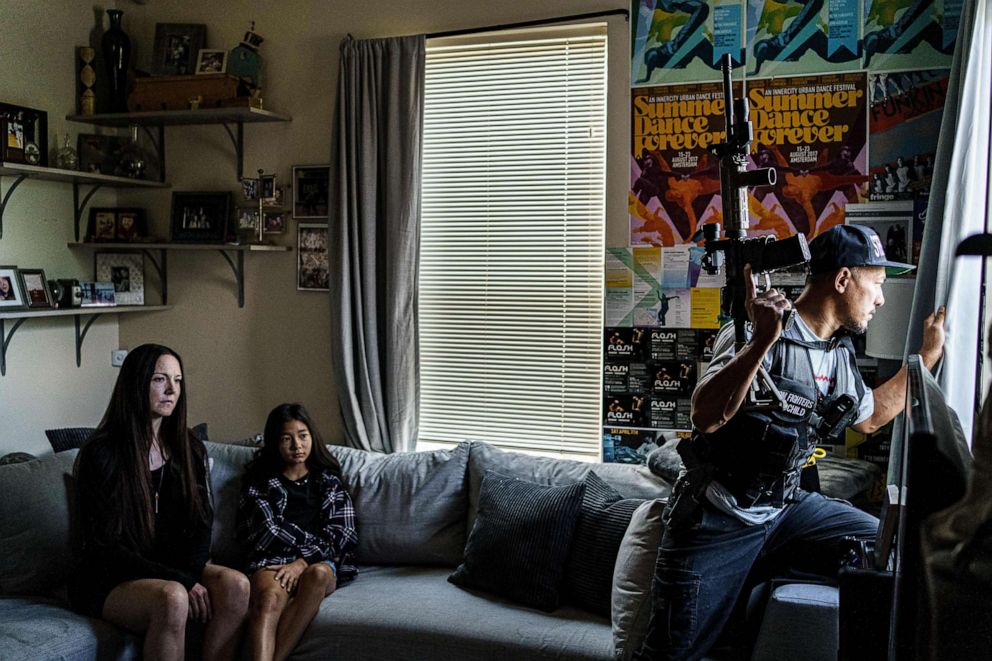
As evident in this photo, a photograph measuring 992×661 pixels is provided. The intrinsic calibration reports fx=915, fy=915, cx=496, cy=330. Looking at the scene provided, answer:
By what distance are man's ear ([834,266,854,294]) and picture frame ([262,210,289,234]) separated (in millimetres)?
2490

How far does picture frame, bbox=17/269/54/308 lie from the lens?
12.1 ft

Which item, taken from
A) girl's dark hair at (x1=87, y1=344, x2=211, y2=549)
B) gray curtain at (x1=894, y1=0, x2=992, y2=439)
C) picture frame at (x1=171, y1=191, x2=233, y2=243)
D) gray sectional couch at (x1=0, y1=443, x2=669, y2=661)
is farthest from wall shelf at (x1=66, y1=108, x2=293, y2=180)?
gray curtain at (x1=894, y1=0, x2=992, y2=439)

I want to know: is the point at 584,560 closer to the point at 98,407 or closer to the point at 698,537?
the point at 698,537

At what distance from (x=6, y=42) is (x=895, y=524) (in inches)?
148

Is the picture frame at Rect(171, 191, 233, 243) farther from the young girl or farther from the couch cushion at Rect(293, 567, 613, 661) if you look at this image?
the couch cushion at Rect(293, 567, 613, 661)

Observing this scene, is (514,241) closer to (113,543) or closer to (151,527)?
(151,527)

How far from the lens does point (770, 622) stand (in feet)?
7.95

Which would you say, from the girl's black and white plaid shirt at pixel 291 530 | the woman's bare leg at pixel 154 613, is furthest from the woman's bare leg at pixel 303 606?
the woman's bare leg at pixel 154 613

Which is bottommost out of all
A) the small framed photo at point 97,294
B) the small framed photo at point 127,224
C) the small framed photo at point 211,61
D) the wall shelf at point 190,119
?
the small framed photo at point 97,294

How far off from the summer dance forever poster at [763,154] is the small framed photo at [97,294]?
2308 mm

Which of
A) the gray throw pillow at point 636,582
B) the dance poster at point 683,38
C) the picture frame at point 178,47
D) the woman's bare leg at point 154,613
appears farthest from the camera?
the picture frame at point 178,47

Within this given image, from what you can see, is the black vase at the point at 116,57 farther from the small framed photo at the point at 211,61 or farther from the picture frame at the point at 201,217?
the picture frame at the point at 201,217

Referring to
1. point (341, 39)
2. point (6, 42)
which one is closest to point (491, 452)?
point (341, 39)

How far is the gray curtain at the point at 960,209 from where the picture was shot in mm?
2662
